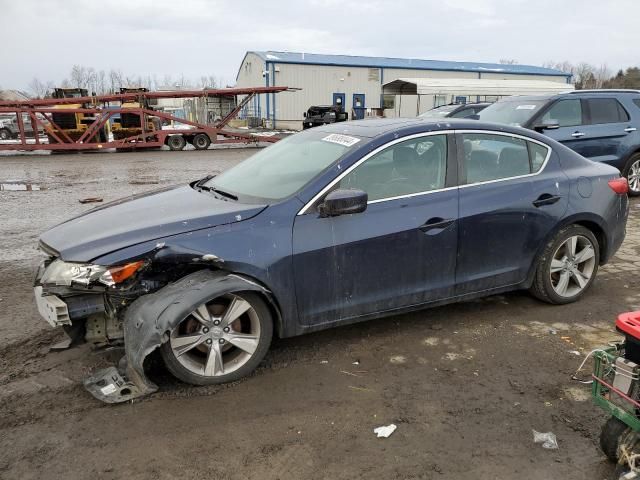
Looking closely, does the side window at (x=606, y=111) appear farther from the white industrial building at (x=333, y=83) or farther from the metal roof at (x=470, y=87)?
the white industrial building at (x=333, y=83)

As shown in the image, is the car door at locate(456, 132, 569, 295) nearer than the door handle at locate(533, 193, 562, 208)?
Yes

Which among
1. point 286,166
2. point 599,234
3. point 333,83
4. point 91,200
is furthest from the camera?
point 333,83

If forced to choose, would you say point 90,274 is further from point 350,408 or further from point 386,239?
point 386,239

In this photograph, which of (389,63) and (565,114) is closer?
(565,114)

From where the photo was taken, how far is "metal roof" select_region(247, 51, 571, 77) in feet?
124

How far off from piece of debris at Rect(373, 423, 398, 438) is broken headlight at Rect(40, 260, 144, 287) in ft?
5.53

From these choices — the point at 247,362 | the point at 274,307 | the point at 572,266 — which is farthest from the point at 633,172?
the point at 247,362

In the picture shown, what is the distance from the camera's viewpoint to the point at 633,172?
350 inches

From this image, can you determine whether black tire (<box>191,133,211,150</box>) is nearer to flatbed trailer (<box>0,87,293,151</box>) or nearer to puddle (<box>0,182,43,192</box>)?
flatbed trailer (<box>0,87,293,151</box>)

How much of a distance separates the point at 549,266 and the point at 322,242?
7.04ft

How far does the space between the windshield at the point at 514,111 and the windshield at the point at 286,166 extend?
4920 mm

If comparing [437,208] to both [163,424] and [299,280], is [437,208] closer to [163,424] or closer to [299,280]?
[299,280]

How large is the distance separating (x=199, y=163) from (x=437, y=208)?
42.9 feet

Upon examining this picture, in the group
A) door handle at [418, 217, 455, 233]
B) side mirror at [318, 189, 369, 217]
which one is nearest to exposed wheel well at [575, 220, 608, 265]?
door handle at [418, 217, 455, 233]
